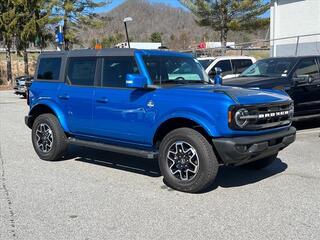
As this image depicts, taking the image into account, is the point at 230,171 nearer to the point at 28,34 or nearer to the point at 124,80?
the point at 124,80

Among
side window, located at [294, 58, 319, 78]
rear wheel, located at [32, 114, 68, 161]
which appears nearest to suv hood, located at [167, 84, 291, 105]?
rear wheel, located at [32, 114, 68, 161]

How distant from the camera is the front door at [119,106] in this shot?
21.8 ft

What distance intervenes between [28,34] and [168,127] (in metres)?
29.8

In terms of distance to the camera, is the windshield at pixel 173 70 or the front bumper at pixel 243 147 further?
the windshield at pixel 173 70

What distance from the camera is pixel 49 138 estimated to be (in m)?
8.16

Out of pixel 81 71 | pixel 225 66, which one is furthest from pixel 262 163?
pixel 225 66

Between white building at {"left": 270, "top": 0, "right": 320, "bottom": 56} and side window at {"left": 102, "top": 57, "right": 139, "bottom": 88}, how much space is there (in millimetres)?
15020

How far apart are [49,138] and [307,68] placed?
6447 millimetres

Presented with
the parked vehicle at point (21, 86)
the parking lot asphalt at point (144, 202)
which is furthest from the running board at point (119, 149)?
the parked vehicle at point (21, 86)

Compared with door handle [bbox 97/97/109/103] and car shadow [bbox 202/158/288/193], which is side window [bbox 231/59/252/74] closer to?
car shadow [bbox 202/158/288/193]

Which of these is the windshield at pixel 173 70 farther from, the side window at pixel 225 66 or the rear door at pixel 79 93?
the side window at pixel 225 66

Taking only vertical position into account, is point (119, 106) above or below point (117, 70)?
below

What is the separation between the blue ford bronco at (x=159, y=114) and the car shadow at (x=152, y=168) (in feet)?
0.77

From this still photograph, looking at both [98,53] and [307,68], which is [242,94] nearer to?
[98,53]
